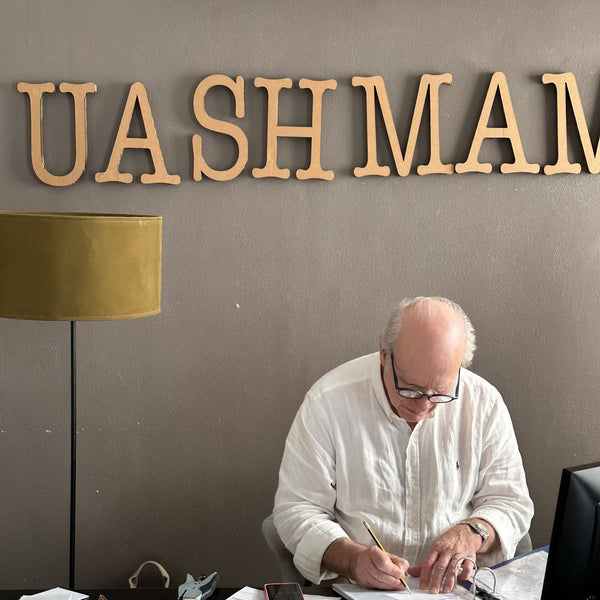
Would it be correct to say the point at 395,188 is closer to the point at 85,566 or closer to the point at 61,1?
the point at 61,1

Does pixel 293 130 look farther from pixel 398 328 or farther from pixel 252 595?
pixel 252 595

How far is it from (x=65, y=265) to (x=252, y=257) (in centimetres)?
83

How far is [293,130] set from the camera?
2816 mm

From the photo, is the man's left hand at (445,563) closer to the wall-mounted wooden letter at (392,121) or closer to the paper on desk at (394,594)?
the paper on desk at (394,594)

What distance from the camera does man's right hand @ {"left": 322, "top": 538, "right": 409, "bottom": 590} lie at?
1892 mm

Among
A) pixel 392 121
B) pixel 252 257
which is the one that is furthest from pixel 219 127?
pixel 392 121

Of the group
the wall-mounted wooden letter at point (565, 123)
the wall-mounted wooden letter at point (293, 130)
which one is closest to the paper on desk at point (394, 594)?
the wall-mounted wooden letter at point (293, 130)

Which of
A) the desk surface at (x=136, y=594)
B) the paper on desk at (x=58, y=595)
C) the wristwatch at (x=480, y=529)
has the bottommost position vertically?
the paper on desk at (x=58, y=595)

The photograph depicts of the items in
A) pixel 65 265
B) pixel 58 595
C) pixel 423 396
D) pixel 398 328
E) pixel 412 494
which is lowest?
pixel 58 595

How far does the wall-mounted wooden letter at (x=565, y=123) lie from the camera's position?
2867mm

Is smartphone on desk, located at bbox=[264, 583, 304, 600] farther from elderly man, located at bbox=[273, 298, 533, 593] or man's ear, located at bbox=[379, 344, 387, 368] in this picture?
man's ear, located at bbox=[379, 344, 387, 368]

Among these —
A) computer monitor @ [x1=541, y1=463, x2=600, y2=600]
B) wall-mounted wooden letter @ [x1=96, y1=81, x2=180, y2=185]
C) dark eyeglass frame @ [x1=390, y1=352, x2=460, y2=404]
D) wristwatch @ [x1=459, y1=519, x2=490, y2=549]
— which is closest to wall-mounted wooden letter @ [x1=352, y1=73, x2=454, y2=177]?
wall-mounted wooden letter @ [x1=96, y1=81, x2=180, y2=185]

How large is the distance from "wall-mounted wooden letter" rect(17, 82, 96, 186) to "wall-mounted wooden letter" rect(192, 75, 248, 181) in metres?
0.36

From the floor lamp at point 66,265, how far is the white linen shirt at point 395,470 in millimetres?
656
